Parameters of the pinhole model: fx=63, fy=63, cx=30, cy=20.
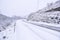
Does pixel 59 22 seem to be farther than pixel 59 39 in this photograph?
Yes

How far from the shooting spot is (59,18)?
15.5ft

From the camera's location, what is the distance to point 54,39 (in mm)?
2193

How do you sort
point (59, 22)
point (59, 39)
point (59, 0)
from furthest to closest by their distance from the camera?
point (59, 0), point (59, 22), point (59, 39)

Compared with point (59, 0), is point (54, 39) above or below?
below

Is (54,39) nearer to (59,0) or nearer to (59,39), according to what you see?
(59,39)

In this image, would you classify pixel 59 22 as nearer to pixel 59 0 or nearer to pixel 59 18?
pixel 59 18

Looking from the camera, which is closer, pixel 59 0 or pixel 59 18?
pixel 59 18

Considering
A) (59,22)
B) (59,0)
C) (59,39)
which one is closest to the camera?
(59,39)

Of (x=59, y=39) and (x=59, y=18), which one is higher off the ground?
(x=59, y=18)

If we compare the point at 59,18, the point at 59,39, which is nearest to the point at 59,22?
the point at 59,18

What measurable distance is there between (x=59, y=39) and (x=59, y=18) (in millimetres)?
2958

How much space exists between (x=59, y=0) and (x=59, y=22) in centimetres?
476

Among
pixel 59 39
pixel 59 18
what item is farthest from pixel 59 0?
pixel 59 39

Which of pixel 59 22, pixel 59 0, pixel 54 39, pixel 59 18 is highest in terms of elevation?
pixel 59 0
